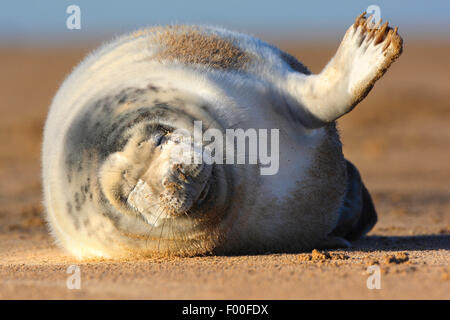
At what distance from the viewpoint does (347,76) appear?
4.66 metres

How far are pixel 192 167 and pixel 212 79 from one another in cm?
90

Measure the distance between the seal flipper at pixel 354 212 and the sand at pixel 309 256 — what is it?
0.11 m

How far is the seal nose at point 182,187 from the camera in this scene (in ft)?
13.5

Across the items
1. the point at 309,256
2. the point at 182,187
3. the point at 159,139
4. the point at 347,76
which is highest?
the point at 347,76

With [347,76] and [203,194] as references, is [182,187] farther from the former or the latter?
[347,76]

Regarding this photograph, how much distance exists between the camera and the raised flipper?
14.6 feet

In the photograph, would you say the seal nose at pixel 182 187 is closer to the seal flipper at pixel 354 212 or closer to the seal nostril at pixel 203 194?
the seal nostril at pixel 203 194

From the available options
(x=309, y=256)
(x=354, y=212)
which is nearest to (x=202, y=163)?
(x=309, y=256)

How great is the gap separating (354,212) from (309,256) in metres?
1.25

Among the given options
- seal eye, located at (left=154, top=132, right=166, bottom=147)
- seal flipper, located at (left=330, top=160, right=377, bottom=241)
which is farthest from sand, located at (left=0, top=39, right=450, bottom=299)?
seal eye, located at (left=154, top=132, right=166, bottom=147)

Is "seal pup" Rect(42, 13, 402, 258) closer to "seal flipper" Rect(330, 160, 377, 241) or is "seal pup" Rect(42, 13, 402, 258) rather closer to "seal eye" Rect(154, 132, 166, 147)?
"seal eye" Rect(154, 132, 166, 147)

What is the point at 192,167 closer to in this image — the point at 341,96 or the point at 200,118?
the point at 200,118
